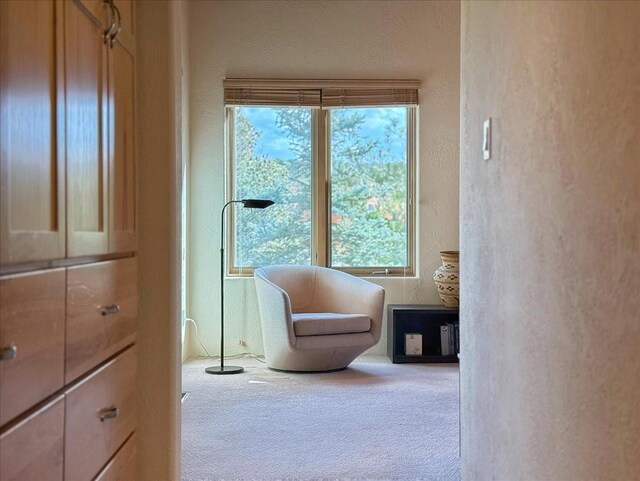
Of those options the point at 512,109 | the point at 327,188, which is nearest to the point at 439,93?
the point at 327,188

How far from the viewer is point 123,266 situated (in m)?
1.94

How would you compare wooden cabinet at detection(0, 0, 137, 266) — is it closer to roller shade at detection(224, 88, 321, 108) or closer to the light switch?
the light switch

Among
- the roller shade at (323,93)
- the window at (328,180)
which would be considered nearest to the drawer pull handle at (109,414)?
the window at (328,180)

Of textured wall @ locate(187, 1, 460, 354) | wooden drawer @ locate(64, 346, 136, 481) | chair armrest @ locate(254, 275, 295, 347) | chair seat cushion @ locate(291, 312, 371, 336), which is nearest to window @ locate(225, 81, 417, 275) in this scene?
textured wall @ locate(187, 1, 460, 354)

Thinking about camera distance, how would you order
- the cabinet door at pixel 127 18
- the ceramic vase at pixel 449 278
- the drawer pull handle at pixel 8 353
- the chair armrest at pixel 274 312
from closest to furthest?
the drawer pull handle at pixel 8 353 < the cabinet door at pixel 127 18 < the chair armrest at pixel 274 312 < the ceramic vase at pixel 449 278

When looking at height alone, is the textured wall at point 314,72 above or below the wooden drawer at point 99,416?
above

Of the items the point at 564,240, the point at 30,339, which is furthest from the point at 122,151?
the point at 564,240

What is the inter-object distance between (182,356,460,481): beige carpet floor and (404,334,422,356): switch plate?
9.4 inches

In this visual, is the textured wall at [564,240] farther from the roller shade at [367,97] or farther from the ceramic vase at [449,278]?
the roller shade at [367,97]

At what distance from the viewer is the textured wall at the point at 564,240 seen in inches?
63.9

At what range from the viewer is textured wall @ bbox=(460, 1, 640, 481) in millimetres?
1622

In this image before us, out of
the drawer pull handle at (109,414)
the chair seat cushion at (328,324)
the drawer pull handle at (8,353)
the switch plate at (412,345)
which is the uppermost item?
the drawer pull handle at (8,353)

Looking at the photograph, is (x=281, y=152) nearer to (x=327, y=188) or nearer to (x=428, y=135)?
(x=327, y=188)

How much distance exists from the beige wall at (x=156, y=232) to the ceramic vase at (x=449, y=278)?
11.9 feet
